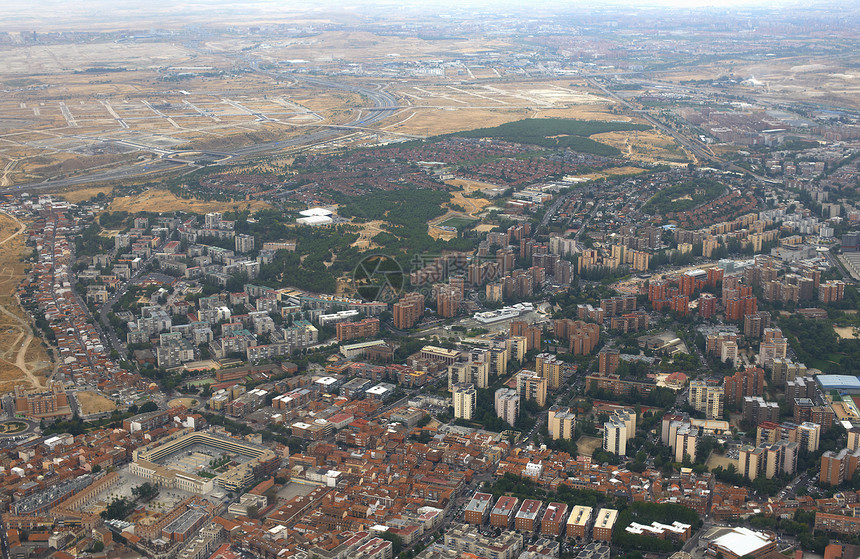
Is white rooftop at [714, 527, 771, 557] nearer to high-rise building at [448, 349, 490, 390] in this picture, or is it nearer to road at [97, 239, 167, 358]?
high-rise building at [448, 349, 490, 390]

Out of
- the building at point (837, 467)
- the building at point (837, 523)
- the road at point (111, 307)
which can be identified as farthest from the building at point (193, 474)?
the building at point (837, 467)

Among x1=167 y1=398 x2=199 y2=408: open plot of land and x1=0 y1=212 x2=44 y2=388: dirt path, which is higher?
x1=0 y1=212 x2=44 y2=388: dirt path

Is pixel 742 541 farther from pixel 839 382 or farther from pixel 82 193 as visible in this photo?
pixel 82 193

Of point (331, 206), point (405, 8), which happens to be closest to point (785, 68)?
point (331, 206)

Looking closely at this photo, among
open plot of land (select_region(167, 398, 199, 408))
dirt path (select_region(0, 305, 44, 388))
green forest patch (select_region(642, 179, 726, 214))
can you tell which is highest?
green forest patch (select_region(642, 179, 726, 214))

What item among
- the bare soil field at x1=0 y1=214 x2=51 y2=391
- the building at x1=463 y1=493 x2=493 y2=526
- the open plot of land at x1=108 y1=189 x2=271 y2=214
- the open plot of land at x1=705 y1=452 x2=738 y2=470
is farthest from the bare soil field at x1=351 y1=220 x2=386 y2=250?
the building at x1=463 y1=493 x2=493 y2=526

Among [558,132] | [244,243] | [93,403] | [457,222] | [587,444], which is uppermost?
[558,132]

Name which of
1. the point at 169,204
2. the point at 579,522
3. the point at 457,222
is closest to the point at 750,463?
the point at 579,522
